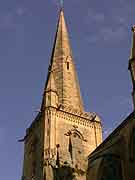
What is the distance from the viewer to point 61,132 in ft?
70.8

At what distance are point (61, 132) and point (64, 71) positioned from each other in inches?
222

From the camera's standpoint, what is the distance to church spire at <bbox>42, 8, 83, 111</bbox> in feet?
80.3

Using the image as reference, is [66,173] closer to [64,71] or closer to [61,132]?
[61,132]

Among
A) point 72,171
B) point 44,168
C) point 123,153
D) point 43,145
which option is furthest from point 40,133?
point 123,153

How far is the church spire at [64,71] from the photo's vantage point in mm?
24469

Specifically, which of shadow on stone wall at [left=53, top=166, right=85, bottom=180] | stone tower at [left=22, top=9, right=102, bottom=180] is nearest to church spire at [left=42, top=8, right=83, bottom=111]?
stone tower at [left=22, top=9, right=102, bottom=180]

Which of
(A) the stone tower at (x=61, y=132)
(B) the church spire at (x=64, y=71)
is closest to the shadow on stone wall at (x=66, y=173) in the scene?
(A) the stone tower at (x=61, y=132)

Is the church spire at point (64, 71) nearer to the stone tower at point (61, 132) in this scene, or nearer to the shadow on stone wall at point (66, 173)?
the stone tower at point (61, 132)

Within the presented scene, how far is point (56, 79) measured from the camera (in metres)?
25.6

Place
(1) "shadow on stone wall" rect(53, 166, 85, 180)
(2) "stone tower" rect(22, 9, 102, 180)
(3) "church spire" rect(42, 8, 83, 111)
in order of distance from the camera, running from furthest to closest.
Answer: (3) "church spire" rect(42, 8, 83, 111)
(2) "stone tower" rect(22, 9, 102, 180)
(1) "shadow on stone wall" rect(53, 166, 85, 180)

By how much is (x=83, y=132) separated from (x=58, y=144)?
244 cm

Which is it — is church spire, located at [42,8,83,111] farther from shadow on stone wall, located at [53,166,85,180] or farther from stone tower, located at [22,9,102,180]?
shadow on stone wall, located at [53,166,85,180]

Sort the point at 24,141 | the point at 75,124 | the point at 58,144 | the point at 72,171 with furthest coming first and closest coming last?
the point at 24,141
the point at 75,124
the point at 58,144
the point at 72,171

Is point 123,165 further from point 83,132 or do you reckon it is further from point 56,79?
point 56,79
